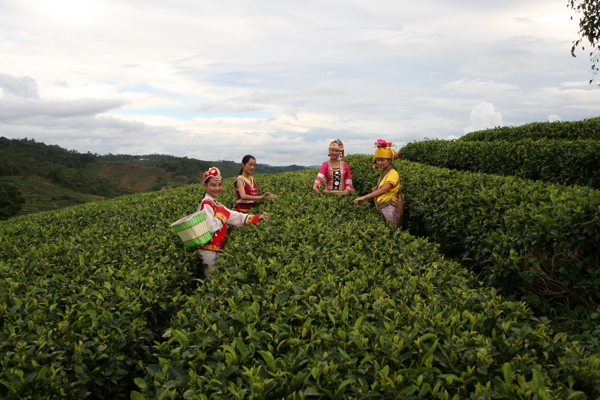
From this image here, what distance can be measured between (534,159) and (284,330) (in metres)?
10.7

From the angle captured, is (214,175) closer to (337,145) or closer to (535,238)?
(337,145)

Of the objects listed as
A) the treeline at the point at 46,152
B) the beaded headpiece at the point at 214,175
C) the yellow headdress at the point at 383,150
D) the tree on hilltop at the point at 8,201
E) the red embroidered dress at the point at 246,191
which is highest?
the treeline at the point at 46,152

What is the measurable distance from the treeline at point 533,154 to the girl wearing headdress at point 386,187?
460cm

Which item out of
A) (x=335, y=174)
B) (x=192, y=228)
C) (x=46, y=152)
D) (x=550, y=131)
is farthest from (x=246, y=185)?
(x=46, y=152)

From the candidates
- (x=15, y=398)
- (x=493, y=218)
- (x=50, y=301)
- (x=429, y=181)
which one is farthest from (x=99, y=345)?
(x=429, y=181)

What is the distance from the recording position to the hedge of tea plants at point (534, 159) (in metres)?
9.50

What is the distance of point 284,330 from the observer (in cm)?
262

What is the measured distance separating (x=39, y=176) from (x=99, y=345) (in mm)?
94452

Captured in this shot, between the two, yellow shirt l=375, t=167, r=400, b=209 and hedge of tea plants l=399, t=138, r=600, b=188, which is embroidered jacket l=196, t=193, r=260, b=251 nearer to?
yellow shirt l=375, t=167, r=400, b=209

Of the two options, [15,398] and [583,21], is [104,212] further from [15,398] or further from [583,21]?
[583,21]

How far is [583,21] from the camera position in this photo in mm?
11984

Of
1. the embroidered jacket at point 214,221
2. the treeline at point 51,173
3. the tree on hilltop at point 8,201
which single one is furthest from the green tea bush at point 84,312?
the treeline at point 51,173

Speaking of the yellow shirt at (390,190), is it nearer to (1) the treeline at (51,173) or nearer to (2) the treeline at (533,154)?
(2) the treeline at (533,154)

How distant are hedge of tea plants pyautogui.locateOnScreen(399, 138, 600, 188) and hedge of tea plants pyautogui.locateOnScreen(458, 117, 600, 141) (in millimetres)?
4019
